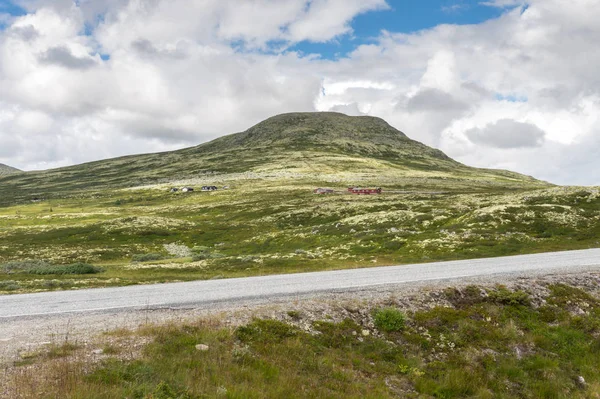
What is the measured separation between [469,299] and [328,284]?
21.7 feet

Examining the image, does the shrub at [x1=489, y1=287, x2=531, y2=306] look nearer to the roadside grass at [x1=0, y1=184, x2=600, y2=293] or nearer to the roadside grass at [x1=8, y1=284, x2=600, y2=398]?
the roadside grass at [x1=8, y1=284, x2=600, y2=398]

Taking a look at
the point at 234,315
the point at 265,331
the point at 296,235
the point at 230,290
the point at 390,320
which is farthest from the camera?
the point at 296,235

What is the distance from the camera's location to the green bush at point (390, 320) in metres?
13.9

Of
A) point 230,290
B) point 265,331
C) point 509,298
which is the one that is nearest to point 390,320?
point 265,331

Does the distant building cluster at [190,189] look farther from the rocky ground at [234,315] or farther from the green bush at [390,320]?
the green bush at [390,320]

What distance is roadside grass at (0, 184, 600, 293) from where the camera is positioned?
37000 mm

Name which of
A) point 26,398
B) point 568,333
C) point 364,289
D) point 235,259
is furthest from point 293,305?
point 235,259

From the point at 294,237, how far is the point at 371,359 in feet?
165

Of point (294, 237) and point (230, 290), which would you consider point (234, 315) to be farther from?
point (294, 237)

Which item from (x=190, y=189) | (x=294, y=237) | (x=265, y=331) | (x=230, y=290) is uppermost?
(x=190, y=189)

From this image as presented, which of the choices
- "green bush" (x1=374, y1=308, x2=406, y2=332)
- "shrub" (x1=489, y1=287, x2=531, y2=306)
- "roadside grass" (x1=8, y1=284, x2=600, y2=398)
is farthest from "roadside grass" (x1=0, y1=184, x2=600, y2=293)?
"shrub" (x1=489, y1=287, x2=531, y2=306)

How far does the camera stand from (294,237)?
62688 mm

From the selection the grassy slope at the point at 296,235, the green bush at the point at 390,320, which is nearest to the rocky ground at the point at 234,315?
the green bush at the point at 390,320

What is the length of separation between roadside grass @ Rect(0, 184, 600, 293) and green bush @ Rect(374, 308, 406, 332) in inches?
684
